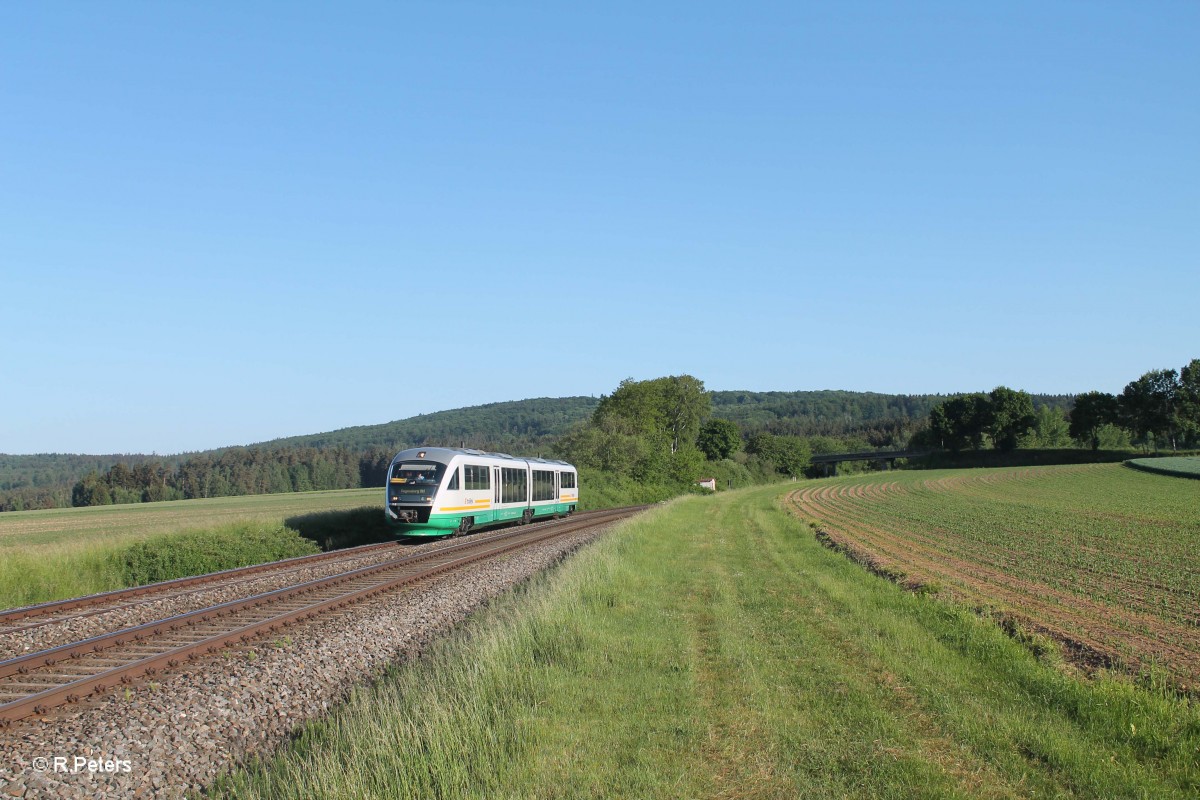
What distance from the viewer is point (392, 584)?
16.7 meters

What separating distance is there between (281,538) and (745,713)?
815 inches

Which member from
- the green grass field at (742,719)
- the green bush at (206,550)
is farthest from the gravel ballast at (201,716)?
the green bush at (206,550)

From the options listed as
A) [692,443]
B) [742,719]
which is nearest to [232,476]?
[692,443]

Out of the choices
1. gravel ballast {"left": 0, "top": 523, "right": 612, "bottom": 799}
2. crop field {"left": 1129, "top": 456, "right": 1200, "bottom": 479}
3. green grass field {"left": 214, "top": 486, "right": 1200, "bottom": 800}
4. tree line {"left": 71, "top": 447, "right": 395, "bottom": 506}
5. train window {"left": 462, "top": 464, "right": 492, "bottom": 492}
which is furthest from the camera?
tree line {"left": 71, "top": 447, "right": 395, "bottom": 506}

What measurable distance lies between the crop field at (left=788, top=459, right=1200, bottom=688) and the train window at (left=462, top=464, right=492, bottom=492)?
1239 centimetres

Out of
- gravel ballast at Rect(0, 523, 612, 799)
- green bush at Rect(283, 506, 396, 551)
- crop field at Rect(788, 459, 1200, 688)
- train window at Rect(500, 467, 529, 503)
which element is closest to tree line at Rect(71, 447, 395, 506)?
train window at Rect(500, 467, 529, 503)

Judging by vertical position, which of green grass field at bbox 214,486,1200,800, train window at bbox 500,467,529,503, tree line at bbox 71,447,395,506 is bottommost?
tree line at bbox 71,447,395,506

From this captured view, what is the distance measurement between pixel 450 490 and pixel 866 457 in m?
135

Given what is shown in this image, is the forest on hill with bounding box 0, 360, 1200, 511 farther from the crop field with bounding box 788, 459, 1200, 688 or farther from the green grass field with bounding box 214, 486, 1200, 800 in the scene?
the green grass field with bounding box 214, 486, 1200, 800

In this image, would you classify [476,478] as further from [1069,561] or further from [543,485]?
[1069,561]

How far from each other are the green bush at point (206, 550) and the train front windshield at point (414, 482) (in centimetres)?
300

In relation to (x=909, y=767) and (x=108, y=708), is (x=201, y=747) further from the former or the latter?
(x=909, y=767)

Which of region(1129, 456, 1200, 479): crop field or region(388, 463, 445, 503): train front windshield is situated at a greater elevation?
region(388, 463, 445, 503): train front windshield

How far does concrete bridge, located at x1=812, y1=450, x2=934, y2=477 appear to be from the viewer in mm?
147500
